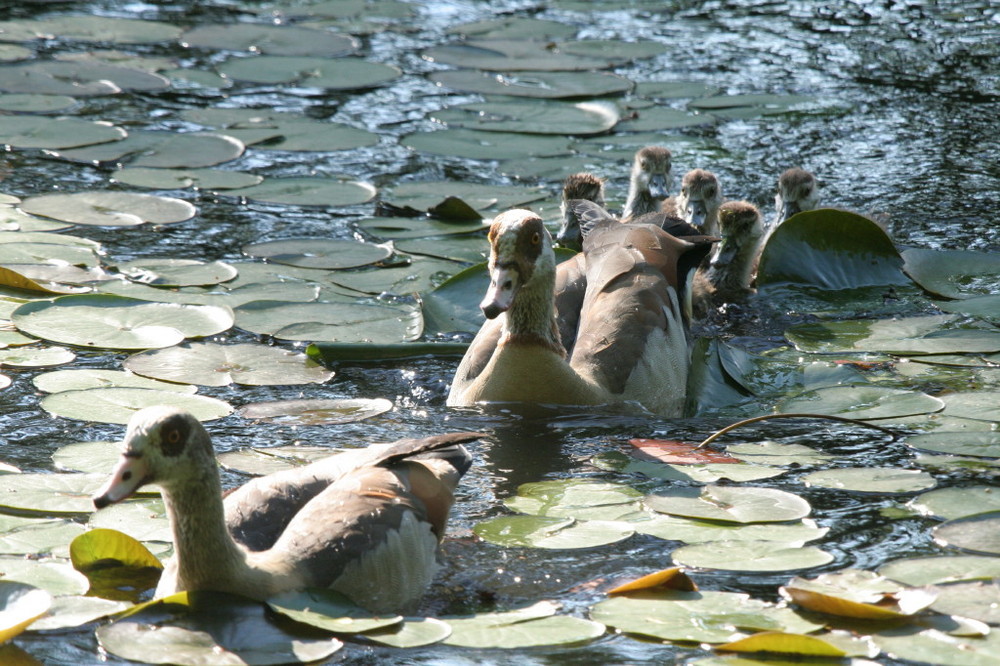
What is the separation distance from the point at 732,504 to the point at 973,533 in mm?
846

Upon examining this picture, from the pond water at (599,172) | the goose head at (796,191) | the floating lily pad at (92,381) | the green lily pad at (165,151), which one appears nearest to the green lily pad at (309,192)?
the pond water at (599,172)

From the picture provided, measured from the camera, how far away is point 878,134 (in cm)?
1091

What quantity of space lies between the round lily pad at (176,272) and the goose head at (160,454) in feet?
11.3

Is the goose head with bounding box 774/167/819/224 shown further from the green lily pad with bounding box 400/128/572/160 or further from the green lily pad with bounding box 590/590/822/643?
the green lily pad with bounding box 590/590/822/643

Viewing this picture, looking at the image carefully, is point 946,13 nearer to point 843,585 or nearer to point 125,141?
point 125,141

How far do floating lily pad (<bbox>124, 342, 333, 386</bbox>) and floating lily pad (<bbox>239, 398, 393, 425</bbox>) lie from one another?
25 cm

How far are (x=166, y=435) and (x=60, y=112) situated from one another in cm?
699

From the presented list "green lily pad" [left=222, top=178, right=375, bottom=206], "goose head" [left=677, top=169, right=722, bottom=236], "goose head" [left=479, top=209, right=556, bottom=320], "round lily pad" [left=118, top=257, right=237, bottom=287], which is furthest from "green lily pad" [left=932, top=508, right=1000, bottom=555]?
"green lily pad" [left=222, top=178, right=375, bottom=206]

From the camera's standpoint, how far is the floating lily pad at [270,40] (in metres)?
12.2

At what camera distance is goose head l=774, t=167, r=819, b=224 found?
8734 mm

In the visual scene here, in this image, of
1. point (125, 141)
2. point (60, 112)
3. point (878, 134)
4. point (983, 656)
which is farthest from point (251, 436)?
point (878, 134)

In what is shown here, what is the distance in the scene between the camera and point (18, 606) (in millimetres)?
4043

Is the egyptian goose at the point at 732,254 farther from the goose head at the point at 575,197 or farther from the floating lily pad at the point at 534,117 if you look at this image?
the floating lily pad at the point at 534,117

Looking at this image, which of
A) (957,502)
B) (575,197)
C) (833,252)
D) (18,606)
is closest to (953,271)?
(833,252)
